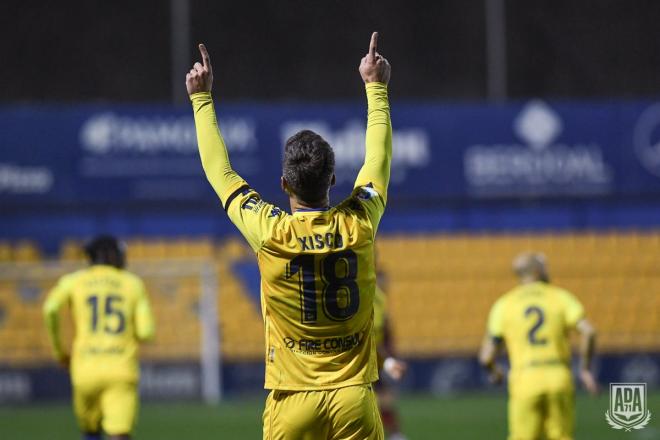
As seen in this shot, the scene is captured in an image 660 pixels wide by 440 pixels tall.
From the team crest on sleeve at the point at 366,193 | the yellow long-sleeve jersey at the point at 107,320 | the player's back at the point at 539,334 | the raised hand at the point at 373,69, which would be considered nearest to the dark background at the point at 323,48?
the yellow long-sleeve jersey at the point at 107,320

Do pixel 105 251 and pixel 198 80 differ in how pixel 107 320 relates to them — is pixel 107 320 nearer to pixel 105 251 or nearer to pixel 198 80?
pixel 105 251

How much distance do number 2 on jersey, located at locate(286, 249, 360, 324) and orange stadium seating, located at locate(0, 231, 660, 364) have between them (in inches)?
651

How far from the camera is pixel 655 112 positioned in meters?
22.3

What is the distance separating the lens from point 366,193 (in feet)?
15.5

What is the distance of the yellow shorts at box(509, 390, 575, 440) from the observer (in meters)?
9.09

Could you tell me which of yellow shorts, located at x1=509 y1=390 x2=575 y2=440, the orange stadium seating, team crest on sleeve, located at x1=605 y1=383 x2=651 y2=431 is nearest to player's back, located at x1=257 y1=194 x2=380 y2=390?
yellow shorts, located at x1=509 y1=390 x2=575 y2=440

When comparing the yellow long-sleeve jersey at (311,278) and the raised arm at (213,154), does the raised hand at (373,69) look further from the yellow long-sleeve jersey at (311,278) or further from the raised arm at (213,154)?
the raised arm at (213,154)

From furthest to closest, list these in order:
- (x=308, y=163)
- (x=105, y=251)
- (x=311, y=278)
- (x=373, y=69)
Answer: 1. (x=105, y=251)
2. (x=373, y=69)
3. (x=311, y=278)
4. (x=308, y=163)

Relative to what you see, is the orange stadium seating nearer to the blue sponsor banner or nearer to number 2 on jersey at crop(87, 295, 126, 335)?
the blue sponsor banner

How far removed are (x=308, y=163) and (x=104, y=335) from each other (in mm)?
5244

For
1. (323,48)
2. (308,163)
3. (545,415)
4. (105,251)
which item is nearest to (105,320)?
(105,251)

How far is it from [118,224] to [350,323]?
1742cm

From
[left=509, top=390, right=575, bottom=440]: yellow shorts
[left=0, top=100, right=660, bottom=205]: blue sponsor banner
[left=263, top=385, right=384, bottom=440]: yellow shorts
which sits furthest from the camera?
[left=0, top=100, right=660, bottom=205]: blue sponsor banner

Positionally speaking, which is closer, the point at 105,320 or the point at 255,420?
the point at 105,320
